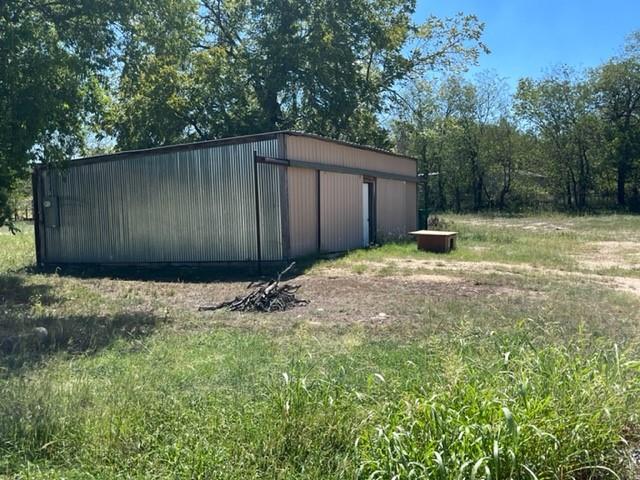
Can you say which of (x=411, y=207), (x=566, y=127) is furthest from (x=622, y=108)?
(x=411, y=207)

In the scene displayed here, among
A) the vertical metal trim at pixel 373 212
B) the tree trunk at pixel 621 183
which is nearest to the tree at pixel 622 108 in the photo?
the tree trunk at pixel 621 183

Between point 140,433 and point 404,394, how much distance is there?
5.20 feet

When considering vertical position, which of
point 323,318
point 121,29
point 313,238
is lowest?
point 323,318

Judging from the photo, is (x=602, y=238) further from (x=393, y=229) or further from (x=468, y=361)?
(x=468, y=361)

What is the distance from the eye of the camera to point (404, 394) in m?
3.22

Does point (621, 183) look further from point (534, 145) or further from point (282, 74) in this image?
point (282, 74)

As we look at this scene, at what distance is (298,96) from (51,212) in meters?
10.5

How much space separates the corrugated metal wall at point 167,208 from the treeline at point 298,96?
158 centimetres

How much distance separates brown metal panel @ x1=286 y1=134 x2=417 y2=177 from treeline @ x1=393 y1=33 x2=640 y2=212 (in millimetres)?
15774

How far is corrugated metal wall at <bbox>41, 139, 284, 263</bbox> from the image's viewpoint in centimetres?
1188

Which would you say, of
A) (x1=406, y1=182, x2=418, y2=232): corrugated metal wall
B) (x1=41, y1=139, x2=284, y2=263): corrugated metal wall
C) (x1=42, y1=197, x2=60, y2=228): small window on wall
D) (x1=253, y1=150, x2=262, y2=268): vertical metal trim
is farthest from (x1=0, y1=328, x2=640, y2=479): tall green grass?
(x1=406, y1=182, x2=418, y2=232): corrugated metal wall

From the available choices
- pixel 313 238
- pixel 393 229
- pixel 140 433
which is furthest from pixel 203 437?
pixel 393 229

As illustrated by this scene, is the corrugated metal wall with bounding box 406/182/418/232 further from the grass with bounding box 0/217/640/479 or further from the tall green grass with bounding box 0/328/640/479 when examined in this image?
the tall green grass with bounding box 0/328/640/479

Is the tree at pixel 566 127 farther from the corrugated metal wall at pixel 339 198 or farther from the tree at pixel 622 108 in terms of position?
the corrugated metal wall at pixel 339 198
